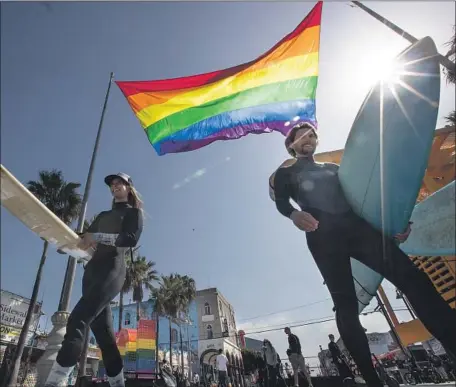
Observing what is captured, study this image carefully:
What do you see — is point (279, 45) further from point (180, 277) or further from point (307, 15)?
point (180, 277)

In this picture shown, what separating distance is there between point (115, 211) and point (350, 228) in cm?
207

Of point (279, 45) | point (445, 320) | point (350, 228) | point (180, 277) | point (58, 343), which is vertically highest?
point (180, 277)

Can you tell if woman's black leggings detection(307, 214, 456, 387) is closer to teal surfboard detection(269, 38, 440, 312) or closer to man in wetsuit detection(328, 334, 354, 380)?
teal surfboard detection(269, 38, 440, 312)

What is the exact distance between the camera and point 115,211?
2.63 metres

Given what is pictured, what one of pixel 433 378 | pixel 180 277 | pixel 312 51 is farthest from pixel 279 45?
pixel 180 277

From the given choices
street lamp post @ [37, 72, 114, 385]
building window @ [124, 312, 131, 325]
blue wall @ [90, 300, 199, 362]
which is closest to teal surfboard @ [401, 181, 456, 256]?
street lamp post @ [37, 72, 114, 385]

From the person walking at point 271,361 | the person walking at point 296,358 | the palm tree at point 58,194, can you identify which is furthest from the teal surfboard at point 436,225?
the palm tree at point 58,194

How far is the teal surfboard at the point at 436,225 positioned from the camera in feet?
7.50

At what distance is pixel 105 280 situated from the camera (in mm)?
2143

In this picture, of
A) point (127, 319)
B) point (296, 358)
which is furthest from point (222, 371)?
point (127, 319)

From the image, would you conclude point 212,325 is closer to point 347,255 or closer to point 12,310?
point 12,310

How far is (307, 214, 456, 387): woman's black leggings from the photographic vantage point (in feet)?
5.66

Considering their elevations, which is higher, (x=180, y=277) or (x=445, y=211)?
(x=180, y=277)

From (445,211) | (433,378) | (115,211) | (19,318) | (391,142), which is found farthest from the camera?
(19,318)
